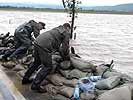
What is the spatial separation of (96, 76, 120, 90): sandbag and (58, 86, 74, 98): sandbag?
0.61 metres

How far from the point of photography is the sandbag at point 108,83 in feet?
26.9

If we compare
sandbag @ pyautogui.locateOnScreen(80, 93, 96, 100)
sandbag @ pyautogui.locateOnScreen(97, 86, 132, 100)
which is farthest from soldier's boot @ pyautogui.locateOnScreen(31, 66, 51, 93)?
sandbag @ pyautogui.locateOnScreen(97, 86, 132, 100)

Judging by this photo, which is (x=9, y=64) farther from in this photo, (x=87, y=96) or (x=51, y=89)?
(x=87, y=96)

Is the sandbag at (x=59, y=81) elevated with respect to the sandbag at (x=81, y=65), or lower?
lower

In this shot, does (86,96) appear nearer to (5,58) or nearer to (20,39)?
(20,39)

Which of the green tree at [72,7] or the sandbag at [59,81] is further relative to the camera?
the green tree at [72,7]

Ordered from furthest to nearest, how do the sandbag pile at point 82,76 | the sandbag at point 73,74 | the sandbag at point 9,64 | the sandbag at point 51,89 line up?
1. the sandbag at point 9,64
2. the sandbag at point 73,74
3. the sandbag at point 51,89
4. the sandbag pile at point 82,76

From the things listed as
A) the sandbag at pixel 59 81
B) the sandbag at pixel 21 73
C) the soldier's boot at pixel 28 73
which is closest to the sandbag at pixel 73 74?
the sandbag at pixel 59 81

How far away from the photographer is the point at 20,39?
11.9 meters

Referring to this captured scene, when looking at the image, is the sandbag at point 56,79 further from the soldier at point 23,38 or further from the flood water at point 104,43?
the flood water at point 104,43

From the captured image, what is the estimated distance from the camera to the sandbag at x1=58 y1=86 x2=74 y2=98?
→ 8.34m

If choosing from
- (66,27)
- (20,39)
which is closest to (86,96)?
(66,27)

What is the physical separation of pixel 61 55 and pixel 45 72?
2.72 ft

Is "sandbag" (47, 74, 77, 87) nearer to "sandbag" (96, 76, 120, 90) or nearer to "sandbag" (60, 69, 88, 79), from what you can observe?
"sandbag" (60, 69, 88, 79)
